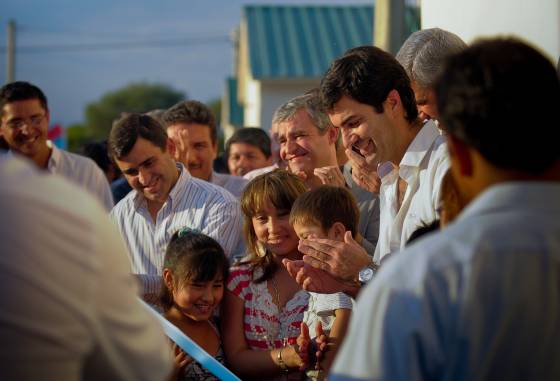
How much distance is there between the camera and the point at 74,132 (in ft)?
262

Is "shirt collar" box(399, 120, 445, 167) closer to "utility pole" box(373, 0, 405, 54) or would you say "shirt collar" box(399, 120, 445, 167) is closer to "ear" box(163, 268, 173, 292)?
"ear" box(163, 268, 173, 292)

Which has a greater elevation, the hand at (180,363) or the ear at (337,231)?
the ear at (337,231)

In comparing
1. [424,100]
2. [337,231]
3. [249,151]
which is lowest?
[249,151]

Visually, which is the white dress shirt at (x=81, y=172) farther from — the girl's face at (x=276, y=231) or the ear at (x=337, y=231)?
the ear at (x=337, y=231)

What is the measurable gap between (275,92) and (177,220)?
21.6 metres

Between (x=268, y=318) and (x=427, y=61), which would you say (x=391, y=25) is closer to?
(x=427, y=61)

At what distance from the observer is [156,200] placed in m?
6.03

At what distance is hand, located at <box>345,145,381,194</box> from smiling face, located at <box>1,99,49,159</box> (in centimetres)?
378

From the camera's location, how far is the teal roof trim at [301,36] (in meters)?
27.0

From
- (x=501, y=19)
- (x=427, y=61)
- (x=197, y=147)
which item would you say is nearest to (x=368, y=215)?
(x=427, y=61)

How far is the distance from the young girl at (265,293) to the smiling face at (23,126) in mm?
3240

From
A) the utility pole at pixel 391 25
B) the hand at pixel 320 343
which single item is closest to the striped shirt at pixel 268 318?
the hand at pixel 320 343

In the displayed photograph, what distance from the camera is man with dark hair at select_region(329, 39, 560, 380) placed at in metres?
1.91

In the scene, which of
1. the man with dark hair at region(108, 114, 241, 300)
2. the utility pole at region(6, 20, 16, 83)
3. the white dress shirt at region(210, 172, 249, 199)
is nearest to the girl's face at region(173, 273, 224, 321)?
the man with dark hair at region(108, 114, 241, 300)
